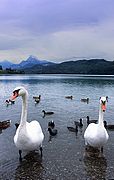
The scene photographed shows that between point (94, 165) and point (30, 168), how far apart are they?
9.25 ft

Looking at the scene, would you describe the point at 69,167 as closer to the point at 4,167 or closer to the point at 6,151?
the point at 4,167

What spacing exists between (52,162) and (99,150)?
2.90m

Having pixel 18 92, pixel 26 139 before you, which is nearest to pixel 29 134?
pixel 26 139

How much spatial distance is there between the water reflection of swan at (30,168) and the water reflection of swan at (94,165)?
6.68ft

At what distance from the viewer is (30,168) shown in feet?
38.9

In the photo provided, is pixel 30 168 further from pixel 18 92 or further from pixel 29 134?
pixel 18 92

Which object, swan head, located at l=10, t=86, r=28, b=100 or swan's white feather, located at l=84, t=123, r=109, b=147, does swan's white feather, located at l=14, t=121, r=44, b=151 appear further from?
swan's white feather, located at l=84, t=123, r=109, b=147

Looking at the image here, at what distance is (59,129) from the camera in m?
20.2

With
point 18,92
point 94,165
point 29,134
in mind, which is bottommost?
point 94,165

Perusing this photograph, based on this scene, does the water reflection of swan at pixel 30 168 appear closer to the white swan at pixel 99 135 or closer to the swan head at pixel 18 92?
the white swan at pixel 99 135

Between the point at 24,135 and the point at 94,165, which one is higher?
the point at 24,135

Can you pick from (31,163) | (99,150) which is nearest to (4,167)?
(31,163)

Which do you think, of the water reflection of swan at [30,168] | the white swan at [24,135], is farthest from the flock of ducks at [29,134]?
the water reflection of swan at [30,168]

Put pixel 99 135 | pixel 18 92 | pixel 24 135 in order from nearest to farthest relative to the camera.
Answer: pixel 18 92, pixel 24 135, pixel 99 135
